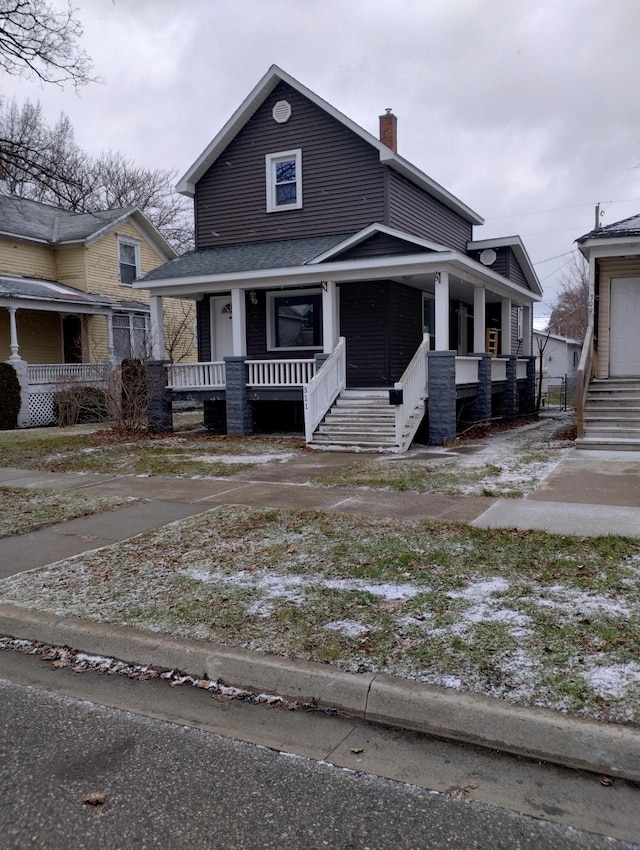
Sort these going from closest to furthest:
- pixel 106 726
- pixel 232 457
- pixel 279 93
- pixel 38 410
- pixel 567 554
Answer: pixel 106 726
pixel 567 554
pixel 232 457
pixel 279 93
pixel 38 410

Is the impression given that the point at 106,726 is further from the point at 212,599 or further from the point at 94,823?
the point at 212,599

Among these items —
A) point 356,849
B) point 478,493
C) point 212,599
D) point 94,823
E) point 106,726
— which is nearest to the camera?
point 356,849

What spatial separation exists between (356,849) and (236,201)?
1788 cm

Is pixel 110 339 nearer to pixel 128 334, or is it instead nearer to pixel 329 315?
pixel 128 334

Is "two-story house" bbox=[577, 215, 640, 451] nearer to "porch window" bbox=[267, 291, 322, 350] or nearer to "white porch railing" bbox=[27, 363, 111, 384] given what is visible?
"porch window" bbox=[267, 291, 322, 350]

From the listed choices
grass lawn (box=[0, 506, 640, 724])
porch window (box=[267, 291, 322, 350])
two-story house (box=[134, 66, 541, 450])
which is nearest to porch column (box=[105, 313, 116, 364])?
two-story house (box=[134, 66, 541, 450])

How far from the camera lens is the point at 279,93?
17672 millimetres

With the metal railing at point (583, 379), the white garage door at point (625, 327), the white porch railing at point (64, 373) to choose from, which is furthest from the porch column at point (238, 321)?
the white garage door at point (625, 327)

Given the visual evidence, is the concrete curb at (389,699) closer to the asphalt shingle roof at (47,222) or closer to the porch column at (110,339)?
the porch column at (110,339)

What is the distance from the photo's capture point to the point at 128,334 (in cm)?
2628

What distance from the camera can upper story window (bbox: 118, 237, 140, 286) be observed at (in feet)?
86.6

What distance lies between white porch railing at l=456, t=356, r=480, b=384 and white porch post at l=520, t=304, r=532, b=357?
6880 millimetres

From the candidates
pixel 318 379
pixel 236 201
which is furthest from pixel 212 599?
pixel 236 201

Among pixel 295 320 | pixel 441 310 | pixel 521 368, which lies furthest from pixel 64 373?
pixel 521 368
